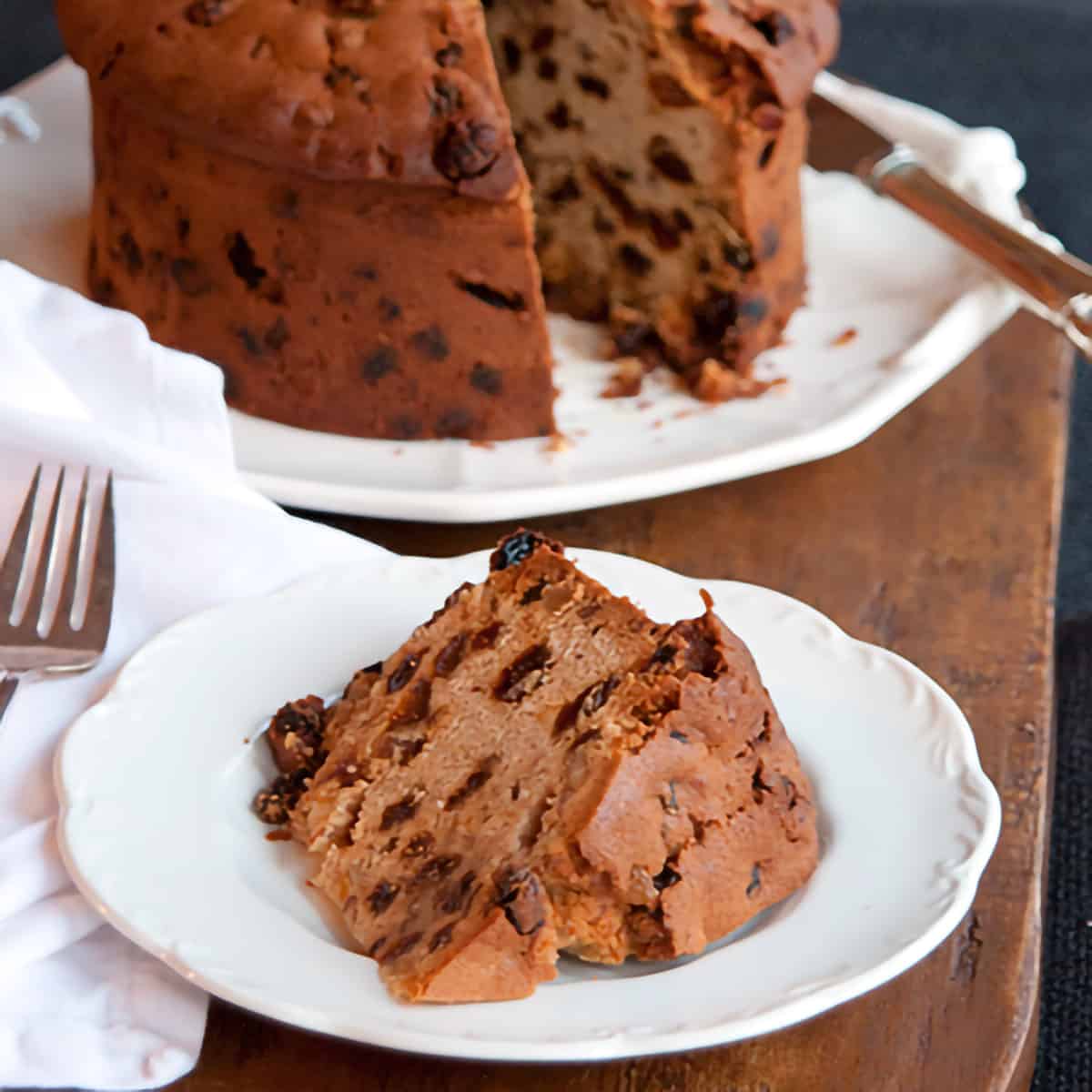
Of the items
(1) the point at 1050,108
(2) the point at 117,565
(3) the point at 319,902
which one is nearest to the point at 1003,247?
(2) the point at 117,565

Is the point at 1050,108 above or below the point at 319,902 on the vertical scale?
below

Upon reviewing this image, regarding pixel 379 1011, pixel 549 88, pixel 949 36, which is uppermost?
pixel 379 1011

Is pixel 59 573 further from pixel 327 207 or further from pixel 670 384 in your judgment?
pixel 670 384

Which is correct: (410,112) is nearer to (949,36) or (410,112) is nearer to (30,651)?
(30,651)

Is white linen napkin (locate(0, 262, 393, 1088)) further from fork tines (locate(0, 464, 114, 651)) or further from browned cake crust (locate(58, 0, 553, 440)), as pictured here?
browned cake crust (locate(58, 0, 553, 440))

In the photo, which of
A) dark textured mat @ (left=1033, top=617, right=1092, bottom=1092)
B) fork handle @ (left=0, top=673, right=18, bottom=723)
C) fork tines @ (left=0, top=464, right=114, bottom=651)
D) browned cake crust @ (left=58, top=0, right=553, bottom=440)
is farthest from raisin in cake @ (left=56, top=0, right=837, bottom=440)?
fork handle @ (left=0, top=673, right=18, bottom=723)

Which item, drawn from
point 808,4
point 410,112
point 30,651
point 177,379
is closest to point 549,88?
point 808,4
